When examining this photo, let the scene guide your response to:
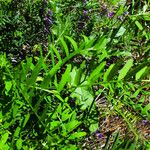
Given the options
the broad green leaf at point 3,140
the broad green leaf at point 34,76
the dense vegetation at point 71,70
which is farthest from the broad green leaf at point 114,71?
the broad green leaf at point 3,140

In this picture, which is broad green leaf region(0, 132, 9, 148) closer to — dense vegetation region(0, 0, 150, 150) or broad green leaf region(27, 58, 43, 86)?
dense vegetation region(0, 0, 150, 150)

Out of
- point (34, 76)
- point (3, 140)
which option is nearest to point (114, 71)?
point (34, 76)

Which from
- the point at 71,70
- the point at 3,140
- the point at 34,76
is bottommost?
the point at 3,140

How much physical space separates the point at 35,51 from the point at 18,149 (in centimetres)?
79

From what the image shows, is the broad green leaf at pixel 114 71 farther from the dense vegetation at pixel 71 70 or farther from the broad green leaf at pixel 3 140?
the broad green leaf at pixel 3 140

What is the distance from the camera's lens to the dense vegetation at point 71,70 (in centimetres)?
130

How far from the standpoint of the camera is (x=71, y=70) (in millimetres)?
1519

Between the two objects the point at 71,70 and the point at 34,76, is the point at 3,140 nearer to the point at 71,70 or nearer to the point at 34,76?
the point at 34,76

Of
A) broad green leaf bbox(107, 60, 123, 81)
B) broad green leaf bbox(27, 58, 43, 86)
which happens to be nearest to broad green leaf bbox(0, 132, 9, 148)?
broad green leaf bbox(27, 58, 43, 86)

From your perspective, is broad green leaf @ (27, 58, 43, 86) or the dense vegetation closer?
broad green leaf @ (27, 58, 43, 86)

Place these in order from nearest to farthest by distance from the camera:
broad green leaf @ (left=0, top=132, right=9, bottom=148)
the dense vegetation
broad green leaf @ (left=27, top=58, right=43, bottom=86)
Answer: broad green leaf @ (left=27, top=58, right=43, bottom=86)
broad green leaf @ (left=0, top=132, right=9, bottom=148)
the dense vegetation

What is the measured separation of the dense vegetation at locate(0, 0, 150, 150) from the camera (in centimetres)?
130

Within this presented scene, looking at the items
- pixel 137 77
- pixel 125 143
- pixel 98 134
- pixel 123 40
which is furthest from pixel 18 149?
pixel 123 40

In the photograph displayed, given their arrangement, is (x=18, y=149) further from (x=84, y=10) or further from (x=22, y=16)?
(x=84, y=10)
